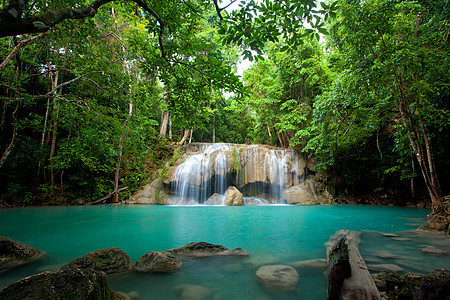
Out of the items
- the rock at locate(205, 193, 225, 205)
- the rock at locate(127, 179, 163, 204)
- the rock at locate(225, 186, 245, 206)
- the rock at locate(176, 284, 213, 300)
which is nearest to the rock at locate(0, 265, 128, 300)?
the rock at locate(176, 284, 213, 300)

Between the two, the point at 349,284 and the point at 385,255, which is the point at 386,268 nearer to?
the point at 385,255

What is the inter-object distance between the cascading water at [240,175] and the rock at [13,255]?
1050 cm

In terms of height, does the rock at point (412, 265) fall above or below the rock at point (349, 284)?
below

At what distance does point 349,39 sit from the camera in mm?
5023

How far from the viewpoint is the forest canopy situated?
2531mm

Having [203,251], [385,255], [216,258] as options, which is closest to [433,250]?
[385,255]

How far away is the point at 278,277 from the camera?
2.42 m

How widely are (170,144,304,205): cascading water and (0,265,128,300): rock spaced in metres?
11.9

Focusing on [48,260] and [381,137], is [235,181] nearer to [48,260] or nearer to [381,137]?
[381,137]

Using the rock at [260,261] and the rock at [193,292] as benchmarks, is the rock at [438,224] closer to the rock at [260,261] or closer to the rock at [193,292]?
the rock at [260,261]

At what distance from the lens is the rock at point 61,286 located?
1.52 metres

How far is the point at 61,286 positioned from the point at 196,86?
2.46 metres

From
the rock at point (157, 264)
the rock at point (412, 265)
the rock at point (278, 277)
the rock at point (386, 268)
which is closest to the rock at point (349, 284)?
the rock at point (278, 277)

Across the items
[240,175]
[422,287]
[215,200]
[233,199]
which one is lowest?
[215,200]
